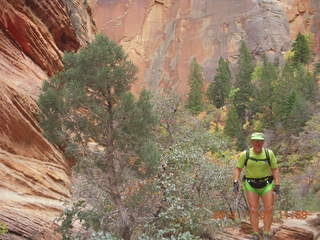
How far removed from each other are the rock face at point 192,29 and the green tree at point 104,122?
39.7m

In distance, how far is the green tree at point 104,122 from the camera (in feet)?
26.5

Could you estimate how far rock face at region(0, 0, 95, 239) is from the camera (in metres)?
8.58

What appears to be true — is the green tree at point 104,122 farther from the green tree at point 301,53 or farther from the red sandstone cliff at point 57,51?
the green tree at point 301,53

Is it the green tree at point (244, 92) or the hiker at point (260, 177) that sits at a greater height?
the green tree at point (244, 92)

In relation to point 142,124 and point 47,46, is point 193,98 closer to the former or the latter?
point 47,46

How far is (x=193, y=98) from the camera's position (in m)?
38.0

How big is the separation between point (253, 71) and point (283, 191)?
2734 centimetres

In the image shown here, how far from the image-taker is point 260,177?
6.34 metres

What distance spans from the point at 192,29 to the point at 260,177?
48103 mm

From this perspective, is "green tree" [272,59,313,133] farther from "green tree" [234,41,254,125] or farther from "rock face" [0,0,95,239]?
"rock face" [0,0,95,239]

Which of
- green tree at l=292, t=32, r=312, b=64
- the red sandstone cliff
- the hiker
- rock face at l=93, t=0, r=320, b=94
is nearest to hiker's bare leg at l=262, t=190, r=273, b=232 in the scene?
the hiker

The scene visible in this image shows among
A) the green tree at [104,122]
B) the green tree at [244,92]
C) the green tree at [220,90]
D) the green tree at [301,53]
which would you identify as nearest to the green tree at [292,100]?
the green tree at [244,92]

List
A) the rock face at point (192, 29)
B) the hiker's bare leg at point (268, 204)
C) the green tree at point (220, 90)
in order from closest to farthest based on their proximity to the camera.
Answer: the hiker's bare leg at point (268, 204)
the green tree at point (220, 90)
the rock face at point (192, 29)

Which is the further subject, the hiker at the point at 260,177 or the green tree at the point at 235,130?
the green tree at the point at 235,130
